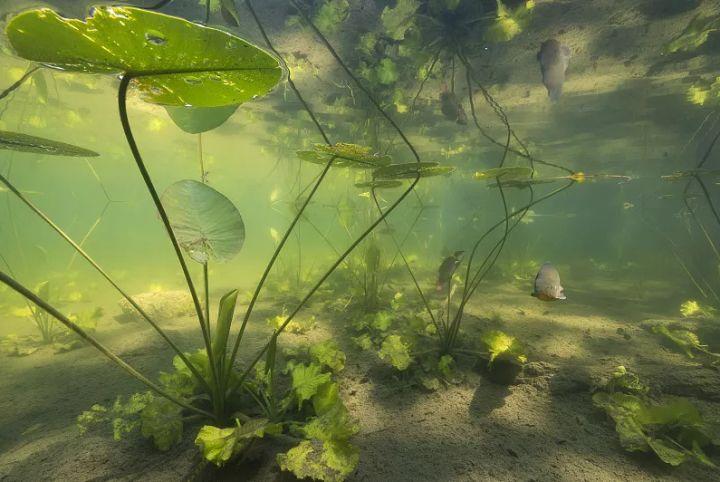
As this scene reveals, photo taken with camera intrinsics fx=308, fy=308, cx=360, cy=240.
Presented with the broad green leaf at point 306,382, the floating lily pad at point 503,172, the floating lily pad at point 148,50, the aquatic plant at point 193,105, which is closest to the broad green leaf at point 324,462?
the aquatic plant at point 193,105

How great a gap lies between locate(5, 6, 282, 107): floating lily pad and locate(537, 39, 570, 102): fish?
4403mm

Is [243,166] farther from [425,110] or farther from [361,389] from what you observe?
[361,389]

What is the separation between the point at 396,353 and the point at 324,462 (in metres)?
1.49

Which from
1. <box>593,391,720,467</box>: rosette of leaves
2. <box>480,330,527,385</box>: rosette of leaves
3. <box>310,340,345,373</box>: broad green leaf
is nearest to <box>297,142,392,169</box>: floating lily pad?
<box>310,340,345,373</box>: broad green leaf

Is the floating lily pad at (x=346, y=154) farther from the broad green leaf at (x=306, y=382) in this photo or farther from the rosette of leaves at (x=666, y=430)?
the rosette of leaves at (x=666, y=430)

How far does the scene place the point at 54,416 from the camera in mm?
2658

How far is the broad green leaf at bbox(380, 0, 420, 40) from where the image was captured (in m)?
5.97

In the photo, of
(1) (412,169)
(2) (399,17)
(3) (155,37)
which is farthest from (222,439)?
(2) (399,17)

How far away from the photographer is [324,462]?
5.63 feet

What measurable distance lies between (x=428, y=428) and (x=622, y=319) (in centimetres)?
566

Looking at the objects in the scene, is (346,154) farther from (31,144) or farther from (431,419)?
(431,419)

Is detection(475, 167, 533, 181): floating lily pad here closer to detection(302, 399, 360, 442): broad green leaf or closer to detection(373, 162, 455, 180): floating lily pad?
detection(373, 162, 455, 180): floating lily pad

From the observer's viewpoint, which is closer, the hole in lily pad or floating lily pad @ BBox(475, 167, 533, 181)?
the hole in lily pad

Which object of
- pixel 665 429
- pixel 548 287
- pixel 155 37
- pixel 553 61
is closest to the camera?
pixel 155 37
